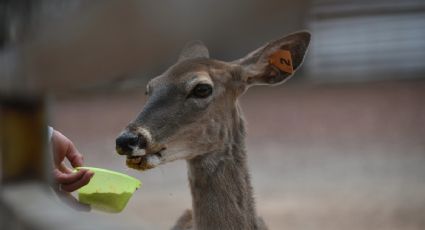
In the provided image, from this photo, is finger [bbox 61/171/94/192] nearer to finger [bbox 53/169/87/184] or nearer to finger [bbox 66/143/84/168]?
finger [bbox 53/169/87/184]

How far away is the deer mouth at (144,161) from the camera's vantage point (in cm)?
212

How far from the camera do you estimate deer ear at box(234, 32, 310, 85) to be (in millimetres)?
2512

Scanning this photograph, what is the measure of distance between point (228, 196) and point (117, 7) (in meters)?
1.50

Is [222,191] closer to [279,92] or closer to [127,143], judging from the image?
[127,143]

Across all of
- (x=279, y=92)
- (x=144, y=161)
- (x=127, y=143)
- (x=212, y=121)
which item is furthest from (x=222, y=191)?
(x=279, y=92)

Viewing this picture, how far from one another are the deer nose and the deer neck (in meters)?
0.41

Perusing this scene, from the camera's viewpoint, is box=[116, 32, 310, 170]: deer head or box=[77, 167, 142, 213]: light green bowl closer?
box=[77, 167, 142, 213]: light green bowl

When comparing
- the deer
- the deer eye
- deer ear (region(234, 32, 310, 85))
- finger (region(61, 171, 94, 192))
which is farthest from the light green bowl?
deer ear (region(234, 32, 310, 85))

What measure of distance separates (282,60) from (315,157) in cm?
606

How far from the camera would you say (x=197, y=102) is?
241 centimetres

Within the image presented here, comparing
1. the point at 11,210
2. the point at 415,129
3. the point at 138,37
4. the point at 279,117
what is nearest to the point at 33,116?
the point at 11,210

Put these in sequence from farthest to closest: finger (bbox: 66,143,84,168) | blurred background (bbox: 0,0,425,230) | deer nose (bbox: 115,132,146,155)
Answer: finger (bbox: 66,143,84,168) → deer nose (bbox: 115,132,146,155) → blurred background (bbox: 0,0,425,230)

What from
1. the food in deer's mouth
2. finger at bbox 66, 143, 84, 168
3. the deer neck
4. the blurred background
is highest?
the blurred background

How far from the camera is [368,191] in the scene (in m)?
6.87
